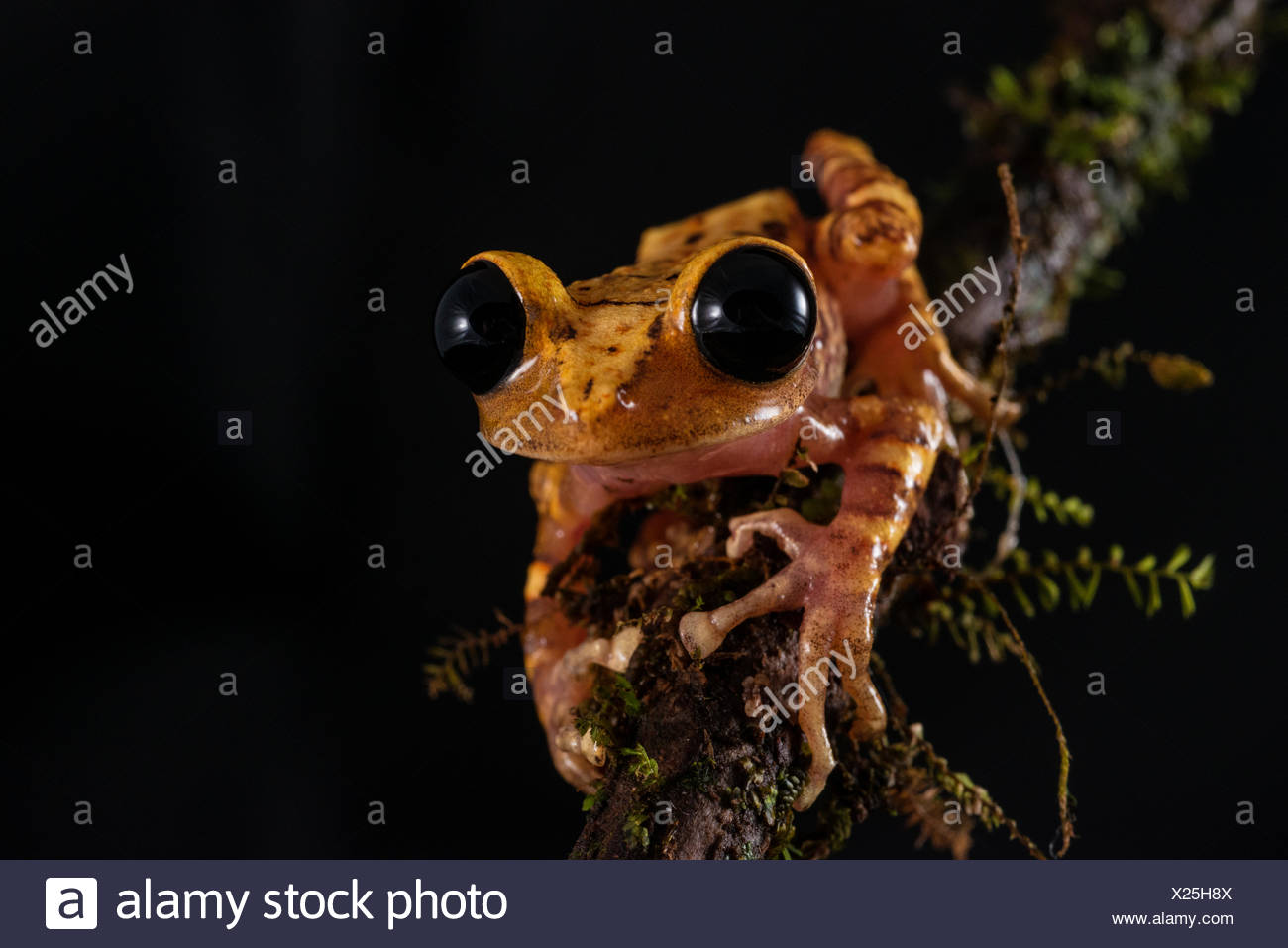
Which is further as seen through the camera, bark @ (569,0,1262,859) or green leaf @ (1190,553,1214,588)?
green leaf @ (1190,553,1214,588)

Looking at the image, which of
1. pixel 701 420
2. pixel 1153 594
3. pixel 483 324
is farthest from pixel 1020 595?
pixel 483 324

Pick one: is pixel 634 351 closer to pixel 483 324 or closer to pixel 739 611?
pixel 483 324

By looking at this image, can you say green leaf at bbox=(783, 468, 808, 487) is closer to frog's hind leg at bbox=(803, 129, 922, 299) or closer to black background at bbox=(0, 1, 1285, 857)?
frog's hind leg at bbox=(803, 129, 922, 299)

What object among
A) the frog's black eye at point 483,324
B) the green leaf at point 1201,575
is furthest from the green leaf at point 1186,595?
the frog's black eye at point 483,324

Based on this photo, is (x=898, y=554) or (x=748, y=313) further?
(x=898, y=554)

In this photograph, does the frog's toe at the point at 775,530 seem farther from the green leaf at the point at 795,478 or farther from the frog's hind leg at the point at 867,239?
the frog's hind leg at the point at 867,239

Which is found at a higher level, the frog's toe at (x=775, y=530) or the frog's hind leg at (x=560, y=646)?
the frog's toe at (x=775, y=530)

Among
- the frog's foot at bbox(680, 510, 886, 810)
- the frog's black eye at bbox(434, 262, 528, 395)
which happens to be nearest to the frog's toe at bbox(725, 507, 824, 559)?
the frog's foot at bbox(680, 510, 886, 810)
